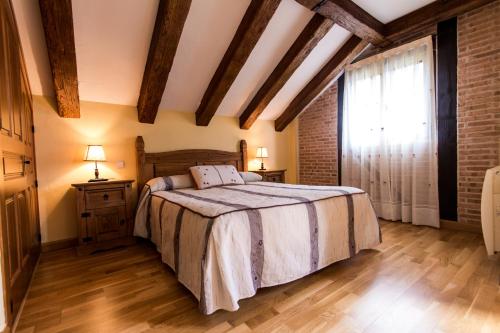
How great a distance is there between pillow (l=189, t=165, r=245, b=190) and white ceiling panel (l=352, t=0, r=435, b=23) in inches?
101

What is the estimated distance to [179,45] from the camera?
8.72 feet

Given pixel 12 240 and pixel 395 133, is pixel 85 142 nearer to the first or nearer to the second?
pixel 12 240

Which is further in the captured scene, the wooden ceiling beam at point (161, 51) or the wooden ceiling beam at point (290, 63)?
the wooden ceiling beam at point (290, 63)

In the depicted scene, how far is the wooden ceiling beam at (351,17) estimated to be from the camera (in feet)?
8.33

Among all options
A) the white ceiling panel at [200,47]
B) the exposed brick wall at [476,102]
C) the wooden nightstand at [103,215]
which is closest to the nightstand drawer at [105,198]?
the wooden nightstand at [103,215]

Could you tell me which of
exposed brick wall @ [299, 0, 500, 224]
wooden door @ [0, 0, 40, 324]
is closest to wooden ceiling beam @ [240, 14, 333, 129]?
exposed brick wall @ [299, 0, 500, 224]

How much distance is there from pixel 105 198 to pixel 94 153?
53 cm

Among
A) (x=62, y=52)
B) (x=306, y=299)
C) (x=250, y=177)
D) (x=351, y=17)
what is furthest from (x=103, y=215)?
(x=351, y=17)

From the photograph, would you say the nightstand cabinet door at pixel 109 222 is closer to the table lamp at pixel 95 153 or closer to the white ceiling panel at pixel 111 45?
the table lamp at pixel 95 153

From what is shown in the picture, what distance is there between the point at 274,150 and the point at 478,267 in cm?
342

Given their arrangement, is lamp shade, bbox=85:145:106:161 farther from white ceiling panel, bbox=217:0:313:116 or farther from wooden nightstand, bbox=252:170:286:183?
wooden nightstand, bbox=252:170:286:183

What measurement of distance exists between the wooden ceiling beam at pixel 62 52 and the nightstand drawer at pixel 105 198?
102cm

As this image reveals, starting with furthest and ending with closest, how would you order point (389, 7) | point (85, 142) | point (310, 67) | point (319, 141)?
point (319, 141) → point (310, 67) → point (85, 142) → point (389, 7)

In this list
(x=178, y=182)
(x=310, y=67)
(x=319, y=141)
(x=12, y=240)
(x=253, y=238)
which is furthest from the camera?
(x=319, y=141)
